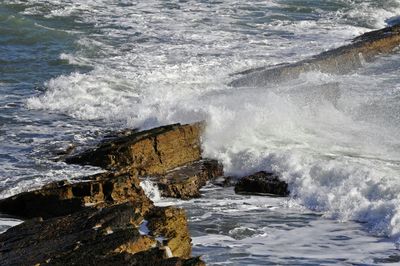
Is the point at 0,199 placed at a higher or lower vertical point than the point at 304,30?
lower

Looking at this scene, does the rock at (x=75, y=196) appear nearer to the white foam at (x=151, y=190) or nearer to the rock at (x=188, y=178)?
the white foam at (x=151, y=190)

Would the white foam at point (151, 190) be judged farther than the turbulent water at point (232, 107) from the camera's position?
Yes

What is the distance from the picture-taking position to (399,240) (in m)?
9.99

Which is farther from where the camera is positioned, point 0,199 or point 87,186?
point 0,199

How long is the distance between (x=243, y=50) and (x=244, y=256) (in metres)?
13.9

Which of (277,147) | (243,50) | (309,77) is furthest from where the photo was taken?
(243,50)

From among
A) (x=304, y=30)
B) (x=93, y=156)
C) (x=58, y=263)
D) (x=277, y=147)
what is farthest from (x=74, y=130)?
(x=304, y=30)

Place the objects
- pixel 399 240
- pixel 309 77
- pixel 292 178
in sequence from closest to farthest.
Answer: pixel 399 240 → pixel 292 178 → pixel 309 77

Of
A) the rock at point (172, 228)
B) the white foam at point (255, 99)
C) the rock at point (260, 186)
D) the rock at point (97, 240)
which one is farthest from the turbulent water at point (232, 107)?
the rock at point (97, 240)

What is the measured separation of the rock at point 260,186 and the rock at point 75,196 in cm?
221

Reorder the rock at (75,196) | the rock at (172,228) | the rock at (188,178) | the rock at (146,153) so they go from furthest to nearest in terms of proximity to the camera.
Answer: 1. the rock at (146,153)
2. the rock at (188,178)
3. the rock at (75,196)
4. the rock at (172,228)

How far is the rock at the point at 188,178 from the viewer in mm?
11680

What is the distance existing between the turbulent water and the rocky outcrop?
1.02 feet

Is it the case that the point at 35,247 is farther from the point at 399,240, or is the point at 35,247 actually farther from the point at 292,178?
the point at 292,178
